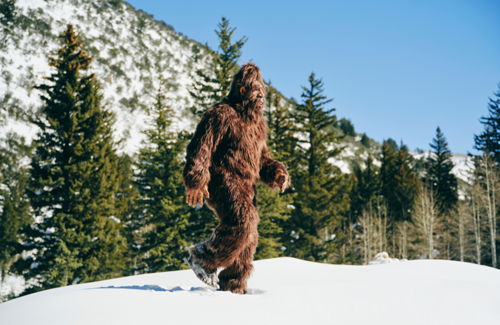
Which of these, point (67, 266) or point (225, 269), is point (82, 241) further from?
point (225, 269)

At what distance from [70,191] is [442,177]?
39251 millimetres

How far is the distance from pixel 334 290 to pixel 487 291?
56.2 inches

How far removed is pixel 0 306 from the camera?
11.3 feet

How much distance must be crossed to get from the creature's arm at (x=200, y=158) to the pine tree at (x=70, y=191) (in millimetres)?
13705

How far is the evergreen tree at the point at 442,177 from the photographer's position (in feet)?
128

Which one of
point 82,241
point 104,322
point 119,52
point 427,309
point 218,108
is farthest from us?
point 119,52

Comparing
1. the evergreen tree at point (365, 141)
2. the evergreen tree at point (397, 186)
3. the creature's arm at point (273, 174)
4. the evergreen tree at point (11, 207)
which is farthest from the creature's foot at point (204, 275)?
the evergreen tree at point (365, 141)

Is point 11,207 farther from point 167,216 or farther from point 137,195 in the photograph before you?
point 167,216

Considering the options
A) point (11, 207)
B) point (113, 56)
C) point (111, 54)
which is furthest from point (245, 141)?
point (111, 54)

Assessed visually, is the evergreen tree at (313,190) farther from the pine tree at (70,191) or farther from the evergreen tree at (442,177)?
the evergreen tree at (442,177)

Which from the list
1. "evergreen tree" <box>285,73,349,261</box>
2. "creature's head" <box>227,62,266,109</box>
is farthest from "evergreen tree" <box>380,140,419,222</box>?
"creature's head" <box>227,62,266,109</box>

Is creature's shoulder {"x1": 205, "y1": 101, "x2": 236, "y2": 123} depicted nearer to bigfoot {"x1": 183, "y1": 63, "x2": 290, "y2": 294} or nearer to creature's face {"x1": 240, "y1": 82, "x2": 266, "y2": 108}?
bigfoot {"x1": 183, "y1": 63, "x2": 290, "y2": 294}

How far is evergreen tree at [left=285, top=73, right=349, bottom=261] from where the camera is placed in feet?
80.7

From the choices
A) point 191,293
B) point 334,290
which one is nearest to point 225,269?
point 191,293
